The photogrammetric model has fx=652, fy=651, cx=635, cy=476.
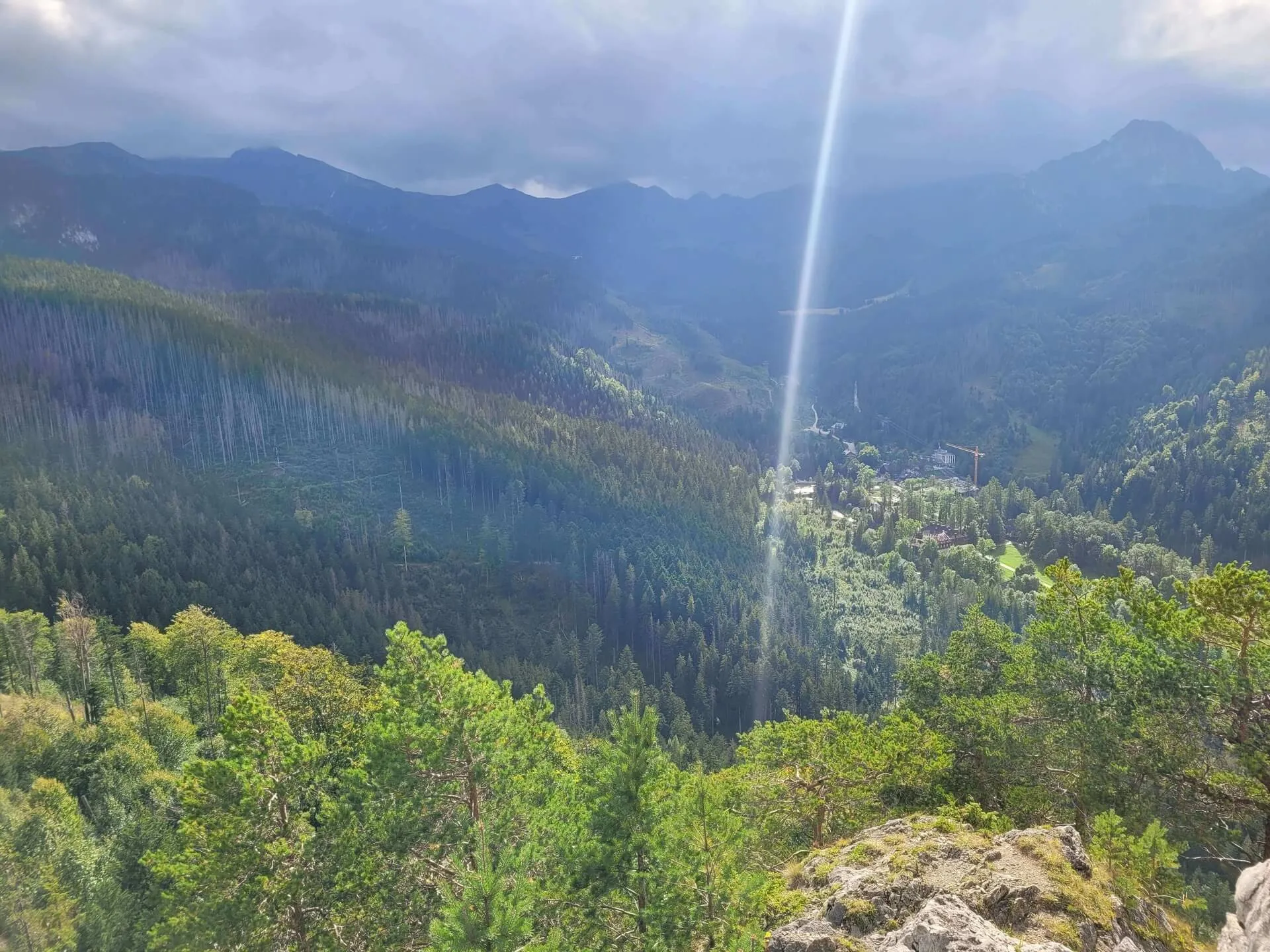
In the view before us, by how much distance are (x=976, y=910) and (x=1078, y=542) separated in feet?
632

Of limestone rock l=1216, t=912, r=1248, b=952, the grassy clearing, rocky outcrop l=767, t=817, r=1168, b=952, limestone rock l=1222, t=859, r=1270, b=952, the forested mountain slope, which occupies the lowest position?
the grassy clearing

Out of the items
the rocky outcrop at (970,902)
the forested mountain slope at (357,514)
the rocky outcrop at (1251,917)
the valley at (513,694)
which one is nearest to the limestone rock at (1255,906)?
the rocky outcrop at (1251,917)

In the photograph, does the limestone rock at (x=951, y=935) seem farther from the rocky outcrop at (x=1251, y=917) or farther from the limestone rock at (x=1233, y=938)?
the limestone rock at (x=1233, y=938)

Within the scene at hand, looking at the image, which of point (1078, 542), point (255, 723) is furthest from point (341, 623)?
point (1078, 542)

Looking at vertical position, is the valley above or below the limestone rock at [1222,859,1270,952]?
below

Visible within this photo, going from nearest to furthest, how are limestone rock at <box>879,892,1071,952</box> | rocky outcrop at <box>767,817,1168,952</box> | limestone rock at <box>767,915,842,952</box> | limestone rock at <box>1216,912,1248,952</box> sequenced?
limestone rock at <box>879,892,1071,952</box>, limestone rock at <box>1216,912,1248,952</box>, rocky outcrop at <box>767,817,1168,952</box>, limestone rock at <box>767,915,842,952</box>

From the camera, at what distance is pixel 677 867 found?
1717 cm

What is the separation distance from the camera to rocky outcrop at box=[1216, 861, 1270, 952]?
13.1 m

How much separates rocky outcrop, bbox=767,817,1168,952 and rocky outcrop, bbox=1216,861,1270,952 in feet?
2.48

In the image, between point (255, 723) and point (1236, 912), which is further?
point (255, 723)

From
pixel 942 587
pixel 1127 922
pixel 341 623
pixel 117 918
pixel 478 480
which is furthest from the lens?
pixel 478 480

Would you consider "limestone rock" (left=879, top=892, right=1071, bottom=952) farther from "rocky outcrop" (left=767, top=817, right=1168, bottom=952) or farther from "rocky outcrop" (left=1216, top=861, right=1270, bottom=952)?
"rocky outcrop" (left=1216, top=861, right=1270, bottom=952)

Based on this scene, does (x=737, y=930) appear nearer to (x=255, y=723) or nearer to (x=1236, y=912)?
(x=1236, y=912)

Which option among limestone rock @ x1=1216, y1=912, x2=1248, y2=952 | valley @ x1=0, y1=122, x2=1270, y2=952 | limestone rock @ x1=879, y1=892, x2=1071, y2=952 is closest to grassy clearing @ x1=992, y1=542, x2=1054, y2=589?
valley @ x1=0, y1=122, x2=1270, y2=952
